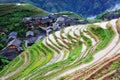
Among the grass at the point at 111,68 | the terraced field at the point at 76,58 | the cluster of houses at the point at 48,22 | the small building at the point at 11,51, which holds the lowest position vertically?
the small building at the point at 11,51

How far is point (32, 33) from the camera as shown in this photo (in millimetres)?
104375

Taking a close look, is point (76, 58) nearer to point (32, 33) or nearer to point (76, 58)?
point (76, 58)

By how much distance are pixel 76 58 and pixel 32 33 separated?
231 ft

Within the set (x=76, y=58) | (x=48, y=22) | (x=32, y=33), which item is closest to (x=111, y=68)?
(x=76, y=58)

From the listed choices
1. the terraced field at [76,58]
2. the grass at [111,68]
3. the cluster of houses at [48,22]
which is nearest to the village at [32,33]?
the cluster of houses at [48,22]

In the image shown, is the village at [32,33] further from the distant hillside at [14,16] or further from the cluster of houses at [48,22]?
the distant hillside at [14,16]

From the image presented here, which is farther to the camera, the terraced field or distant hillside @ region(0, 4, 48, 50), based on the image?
distant hillside @ region(0, 4, 48, 50)

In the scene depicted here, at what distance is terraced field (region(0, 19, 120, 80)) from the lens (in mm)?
20594

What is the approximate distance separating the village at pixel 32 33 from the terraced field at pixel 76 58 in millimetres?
24763

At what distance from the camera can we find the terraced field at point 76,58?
2059 centimetres

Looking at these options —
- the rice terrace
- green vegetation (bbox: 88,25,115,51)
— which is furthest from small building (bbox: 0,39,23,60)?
green vegetation (bbox: 88,25,115,51)

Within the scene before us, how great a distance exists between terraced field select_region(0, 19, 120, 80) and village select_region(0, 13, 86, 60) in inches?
975

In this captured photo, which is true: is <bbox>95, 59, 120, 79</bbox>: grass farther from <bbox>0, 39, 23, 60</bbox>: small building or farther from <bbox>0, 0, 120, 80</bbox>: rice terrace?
<bbox>0, 39, 23, 60</bbox>: small building

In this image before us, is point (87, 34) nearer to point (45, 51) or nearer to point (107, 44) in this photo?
point (45, 51)
